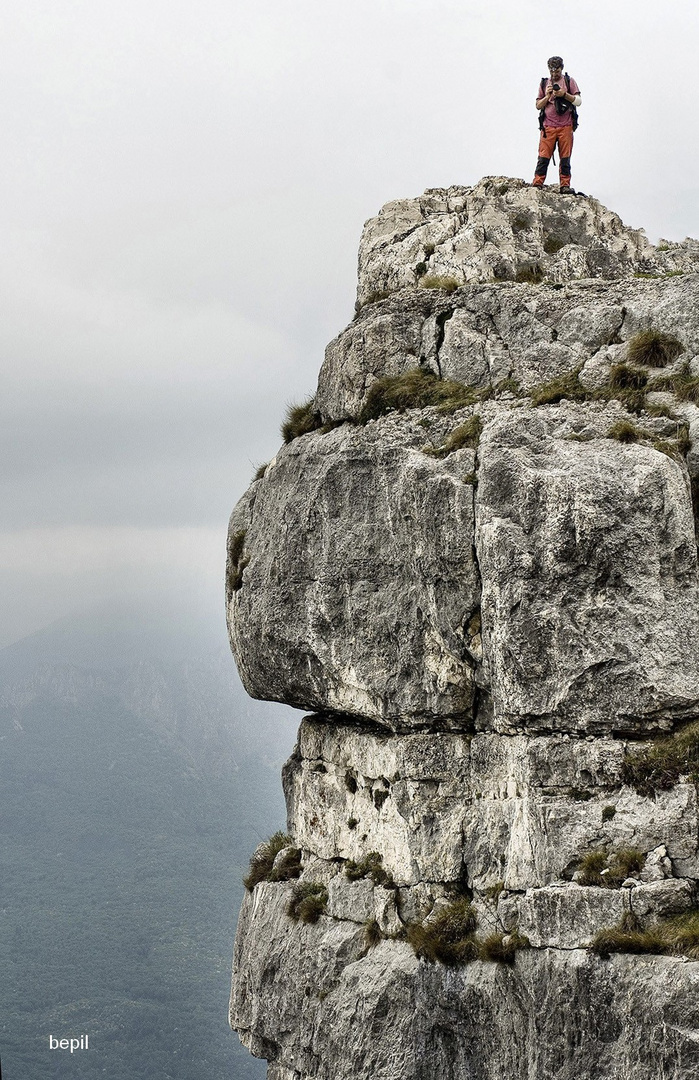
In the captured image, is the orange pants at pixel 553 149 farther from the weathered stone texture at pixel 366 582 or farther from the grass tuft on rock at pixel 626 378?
the weathered stone texture at pixel 366 582

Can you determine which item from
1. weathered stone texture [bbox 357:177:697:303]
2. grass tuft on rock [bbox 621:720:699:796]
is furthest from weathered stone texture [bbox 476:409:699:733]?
weathered stone texture [bbox 357:177:697:303]

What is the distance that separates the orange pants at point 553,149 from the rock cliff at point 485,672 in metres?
2.88

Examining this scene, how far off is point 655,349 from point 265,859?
1602 cm

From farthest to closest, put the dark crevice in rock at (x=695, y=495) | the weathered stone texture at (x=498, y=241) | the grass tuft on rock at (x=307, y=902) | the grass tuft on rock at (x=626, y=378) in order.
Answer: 1. the weathered stone texture at (x=498, y=241)
2. the grass tuft on rock at (x=307, y=902)
3. the grass tuft on rock at (x=626, y=378)
4. the dark crevice in rock at (x=695, y=495)

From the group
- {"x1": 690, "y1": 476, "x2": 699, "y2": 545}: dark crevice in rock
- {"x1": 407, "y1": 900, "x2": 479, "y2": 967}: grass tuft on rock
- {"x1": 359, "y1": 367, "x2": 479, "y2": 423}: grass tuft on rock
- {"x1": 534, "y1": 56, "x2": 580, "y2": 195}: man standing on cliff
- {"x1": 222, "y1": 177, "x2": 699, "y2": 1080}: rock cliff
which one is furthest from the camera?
{"x1": 534, "y1": 56, "x2": 580, "y2": 195}: man standing on cliff

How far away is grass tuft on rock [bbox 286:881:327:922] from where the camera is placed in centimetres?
2275

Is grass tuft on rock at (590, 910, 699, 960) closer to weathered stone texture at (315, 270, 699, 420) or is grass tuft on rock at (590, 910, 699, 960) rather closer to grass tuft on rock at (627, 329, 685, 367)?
weathered stone texture at (315, 270, 699, 420)

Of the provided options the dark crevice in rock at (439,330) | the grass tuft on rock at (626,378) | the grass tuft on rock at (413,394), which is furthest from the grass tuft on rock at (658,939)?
the dark crevice in rock at (439,330)

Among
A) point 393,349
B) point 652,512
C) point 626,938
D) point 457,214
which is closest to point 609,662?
point 652,512

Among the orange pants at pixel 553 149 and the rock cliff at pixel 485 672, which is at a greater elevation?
the orange pants at pixel 553 149

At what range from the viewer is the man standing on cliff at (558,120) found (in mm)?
27875

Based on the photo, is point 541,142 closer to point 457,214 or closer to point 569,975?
point 457,214

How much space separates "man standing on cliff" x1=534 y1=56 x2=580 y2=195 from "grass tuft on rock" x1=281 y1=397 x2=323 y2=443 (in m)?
9.26

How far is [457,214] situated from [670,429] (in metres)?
10.2
